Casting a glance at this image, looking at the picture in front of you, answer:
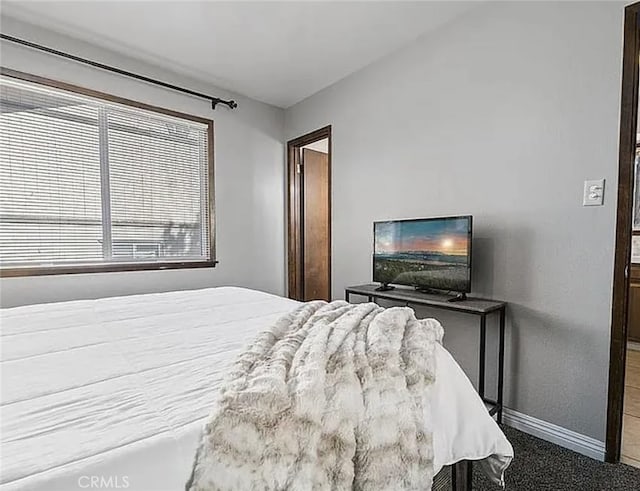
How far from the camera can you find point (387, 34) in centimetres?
260

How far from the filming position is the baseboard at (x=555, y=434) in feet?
6.00

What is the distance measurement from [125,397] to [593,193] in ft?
7.22

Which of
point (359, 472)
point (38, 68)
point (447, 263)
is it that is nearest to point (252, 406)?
point (359, 472)

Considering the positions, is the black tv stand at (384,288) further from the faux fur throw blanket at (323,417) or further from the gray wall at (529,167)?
the faux fur throw blanket at (323,417)

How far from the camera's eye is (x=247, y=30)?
8.30 ft

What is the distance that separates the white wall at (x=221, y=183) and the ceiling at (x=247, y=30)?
19 cm

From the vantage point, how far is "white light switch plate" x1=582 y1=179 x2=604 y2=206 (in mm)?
1792

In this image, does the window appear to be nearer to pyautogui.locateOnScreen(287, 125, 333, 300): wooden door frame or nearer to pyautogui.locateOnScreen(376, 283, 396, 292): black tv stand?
pyautogui.locateOnScreen(287, 125, 333, 300): wooden door frame

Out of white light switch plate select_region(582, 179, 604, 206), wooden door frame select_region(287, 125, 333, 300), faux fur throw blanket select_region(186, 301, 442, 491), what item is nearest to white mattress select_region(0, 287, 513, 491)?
faux fur throw blanket select_region(186, 301, 442, 491)

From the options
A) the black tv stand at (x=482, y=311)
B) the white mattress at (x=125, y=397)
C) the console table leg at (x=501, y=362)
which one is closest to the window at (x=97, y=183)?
the white mattress at (x=125, y=397)

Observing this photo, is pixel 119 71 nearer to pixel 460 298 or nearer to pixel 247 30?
pixel 247 30

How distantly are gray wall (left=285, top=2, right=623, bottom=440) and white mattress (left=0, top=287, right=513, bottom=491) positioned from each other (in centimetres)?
109

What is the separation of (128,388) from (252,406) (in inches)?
14.3

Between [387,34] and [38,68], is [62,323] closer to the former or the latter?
[38,68]
